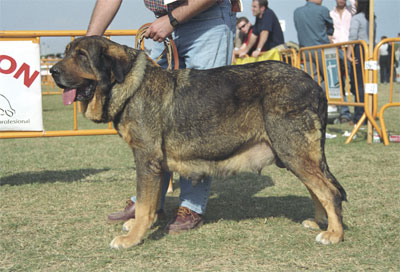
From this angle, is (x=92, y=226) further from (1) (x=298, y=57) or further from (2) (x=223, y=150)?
(1) (x=298, y=57)

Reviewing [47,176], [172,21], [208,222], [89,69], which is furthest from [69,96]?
[47,176]

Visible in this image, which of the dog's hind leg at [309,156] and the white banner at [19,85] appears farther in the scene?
the white banner at [19,85]

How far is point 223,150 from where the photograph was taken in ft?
11.5

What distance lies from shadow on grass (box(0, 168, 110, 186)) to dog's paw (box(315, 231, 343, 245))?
11.2ft

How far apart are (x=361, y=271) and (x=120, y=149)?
18.2 ft

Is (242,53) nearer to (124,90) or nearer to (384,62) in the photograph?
(124,90)

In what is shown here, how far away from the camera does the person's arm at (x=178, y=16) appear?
3.64 m

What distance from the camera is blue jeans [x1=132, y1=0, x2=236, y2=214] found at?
388 cm

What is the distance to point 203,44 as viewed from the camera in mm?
3912

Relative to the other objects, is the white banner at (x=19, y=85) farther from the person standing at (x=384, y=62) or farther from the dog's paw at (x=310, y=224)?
the person standing at (x=384, y=62)

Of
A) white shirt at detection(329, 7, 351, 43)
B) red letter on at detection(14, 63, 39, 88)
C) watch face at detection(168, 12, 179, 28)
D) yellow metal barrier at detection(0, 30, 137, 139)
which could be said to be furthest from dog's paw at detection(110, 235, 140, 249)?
white shirt at detection(329, 7, 351, 43)

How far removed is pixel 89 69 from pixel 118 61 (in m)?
0.23

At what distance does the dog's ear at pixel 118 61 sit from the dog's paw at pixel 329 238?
1.95m

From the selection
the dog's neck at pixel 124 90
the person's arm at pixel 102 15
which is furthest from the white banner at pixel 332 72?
the dog's neck at pixel 124 90
